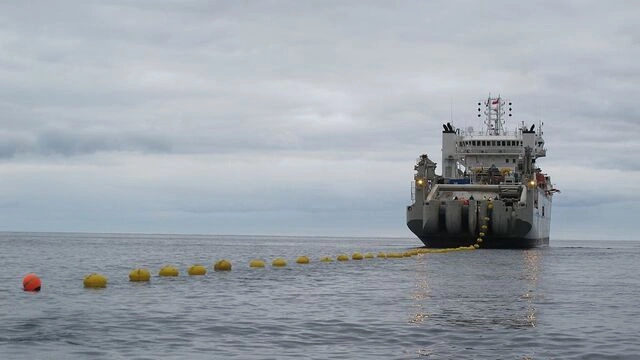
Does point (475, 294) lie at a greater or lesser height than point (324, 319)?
greater

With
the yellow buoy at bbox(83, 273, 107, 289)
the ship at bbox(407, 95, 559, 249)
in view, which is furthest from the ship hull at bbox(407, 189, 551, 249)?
the yellow buoy at bbox(83, 273, 107, 289)

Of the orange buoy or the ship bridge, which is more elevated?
the ship bridge

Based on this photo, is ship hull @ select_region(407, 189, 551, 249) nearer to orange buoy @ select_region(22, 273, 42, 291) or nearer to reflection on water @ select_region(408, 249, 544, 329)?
reflection on water @ select_region(408, 249, 544, 329)

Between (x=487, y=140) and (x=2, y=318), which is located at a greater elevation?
(x=487, y=140)

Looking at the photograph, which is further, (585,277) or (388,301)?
(585,277)

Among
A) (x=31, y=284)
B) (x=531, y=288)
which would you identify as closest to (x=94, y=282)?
(x=31, y=284)

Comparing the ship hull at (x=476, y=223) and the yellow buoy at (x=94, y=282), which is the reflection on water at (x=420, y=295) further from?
the ship hull at (x=476, y=223)

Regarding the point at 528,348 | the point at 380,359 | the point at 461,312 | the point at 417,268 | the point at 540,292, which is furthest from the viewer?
the point at 417,268

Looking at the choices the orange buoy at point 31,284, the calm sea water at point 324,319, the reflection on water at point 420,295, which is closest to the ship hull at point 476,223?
the reflection on water at point 420,295

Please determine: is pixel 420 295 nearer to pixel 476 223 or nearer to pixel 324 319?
pixel 324 319

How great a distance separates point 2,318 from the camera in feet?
78.5

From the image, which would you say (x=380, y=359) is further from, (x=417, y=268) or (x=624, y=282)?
(x=417, y=268)

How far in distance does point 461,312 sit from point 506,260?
3694 cm

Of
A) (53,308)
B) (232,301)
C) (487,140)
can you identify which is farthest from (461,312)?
(487,140)
